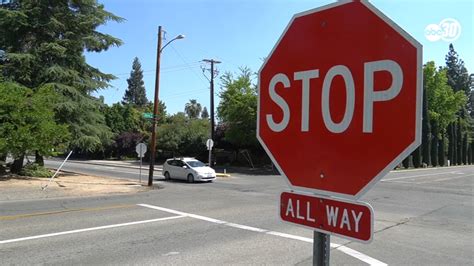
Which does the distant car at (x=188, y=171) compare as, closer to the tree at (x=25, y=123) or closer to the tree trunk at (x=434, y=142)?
the tree at (x=25, y=123)

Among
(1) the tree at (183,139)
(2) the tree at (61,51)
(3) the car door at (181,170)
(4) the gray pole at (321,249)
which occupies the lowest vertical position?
(3) the car door at (181,170)

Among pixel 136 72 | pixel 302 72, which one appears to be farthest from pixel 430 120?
pixel 136 72

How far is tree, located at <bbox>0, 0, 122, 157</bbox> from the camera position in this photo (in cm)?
2823

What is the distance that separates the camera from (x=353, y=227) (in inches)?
73.3

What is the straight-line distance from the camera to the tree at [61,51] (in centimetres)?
2823

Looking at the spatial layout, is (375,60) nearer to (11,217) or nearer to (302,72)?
(302,72)

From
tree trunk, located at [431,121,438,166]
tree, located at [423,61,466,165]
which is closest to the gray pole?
tree, located at [423,61,466,165]

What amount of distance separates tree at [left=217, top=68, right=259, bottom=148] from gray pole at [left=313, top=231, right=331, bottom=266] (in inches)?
1408

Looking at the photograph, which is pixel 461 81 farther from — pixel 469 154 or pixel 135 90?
pixel 135 90

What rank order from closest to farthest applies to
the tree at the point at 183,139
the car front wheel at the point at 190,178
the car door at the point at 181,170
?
the car front wheel at the point at 190,178 < the car door at the point at 181,170 < the tree at the point at 183,139

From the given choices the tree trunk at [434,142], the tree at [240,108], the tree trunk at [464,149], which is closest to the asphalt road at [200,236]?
the tree at [240,108]

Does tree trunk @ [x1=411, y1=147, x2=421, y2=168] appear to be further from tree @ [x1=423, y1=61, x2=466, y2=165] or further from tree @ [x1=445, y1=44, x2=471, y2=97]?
tree @ [x1=445, y1=44, x2=471, y2=97]

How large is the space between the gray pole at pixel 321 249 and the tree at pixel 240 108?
1408 inches

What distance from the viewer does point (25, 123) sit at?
71.3ft
